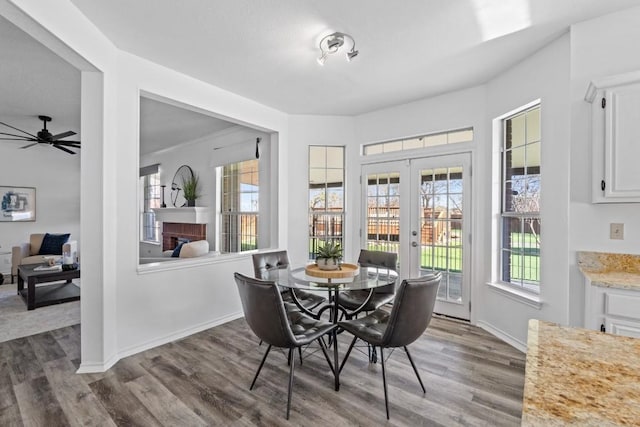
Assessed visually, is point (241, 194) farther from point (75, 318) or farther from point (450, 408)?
point (450, 408)

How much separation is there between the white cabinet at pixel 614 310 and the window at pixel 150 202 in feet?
24.8

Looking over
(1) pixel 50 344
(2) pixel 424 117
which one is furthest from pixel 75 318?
(2) pixel 424 117

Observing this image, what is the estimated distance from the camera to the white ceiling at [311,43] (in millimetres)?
2129

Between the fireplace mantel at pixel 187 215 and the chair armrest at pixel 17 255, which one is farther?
the fireplace mantel at pixel 187 215

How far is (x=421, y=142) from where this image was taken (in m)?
3.94

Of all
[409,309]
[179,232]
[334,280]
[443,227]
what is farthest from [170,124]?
[409,309]

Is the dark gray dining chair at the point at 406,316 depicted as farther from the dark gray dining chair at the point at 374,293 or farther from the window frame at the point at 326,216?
the window frame at the point at 326,216

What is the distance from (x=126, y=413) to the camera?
1974 mm

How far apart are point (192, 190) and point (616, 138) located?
589 centimetres

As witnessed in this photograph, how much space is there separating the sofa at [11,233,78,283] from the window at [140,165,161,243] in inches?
73.5

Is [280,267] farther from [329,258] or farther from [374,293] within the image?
[374,293]

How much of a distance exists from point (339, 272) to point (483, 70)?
250 centimetres

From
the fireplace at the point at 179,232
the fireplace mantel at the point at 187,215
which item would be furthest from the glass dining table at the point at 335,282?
the fireplace at the point at 179,232

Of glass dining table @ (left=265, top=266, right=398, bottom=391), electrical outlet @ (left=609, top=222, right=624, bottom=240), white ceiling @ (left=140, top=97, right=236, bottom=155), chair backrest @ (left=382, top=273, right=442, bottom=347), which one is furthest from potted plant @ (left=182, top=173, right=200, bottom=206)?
electrical outlet @ (left=609, top=222, right=624, bottom=240)
